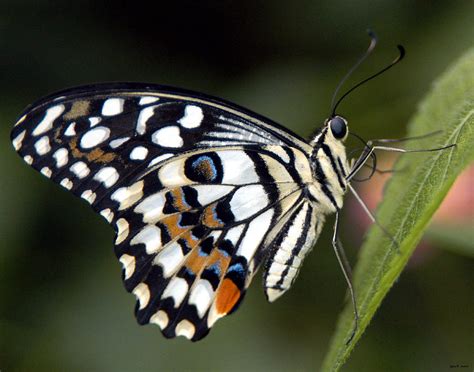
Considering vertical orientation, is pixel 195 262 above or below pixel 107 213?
below

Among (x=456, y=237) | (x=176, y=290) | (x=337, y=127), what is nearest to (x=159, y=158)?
(x=176, y=290)

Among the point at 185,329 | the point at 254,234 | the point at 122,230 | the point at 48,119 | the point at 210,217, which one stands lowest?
the point at 185,329

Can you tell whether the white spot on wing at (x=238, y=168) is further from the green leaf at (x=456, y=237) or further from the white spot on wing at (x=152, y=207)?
the green leaf at (x=456, y=237)

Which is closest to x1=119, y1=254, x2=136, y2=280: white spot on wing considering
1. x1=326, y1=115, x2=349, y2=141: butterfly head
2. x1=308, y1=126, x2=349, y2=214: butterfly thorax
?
x1=308, y1=126, x2=349, y2=214: butterfly thorax

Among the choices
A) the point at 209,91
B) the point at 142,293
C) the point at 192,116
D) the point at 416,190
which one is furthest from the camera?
the point at 209,91

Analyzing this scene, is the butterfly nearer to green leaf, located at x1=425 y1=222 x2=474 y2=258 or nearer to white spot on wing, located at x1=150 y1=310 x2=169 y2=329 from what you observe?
white spot on wing, located at x1=150 y1=310 x2=169 y2=329

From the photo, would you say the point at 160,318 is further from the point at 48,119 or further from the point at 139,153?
the point at 48,119

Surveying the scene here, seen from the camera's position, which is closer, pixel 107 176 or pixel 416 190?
pixel 416 190
